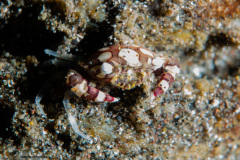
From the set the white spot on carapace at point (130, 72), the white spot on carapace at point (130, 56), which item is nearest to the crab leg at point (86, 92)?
the white spot on carapace at point (130, 72)

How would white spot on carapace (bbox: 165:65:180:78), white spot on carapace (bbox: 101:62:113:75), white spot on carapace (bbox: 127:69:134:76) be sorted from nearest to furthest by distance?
white spot on carapace (bbox: 101:62:113:75) → white spot on carapace (bbox: 127:69:134:76) → white spot on carapace (bbox: 165:65:180:78)

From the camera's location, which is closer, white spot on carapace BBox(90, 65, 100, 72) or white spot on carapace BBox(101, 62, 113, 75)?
white spot on carapace BBox(101, 62, 113, 75)

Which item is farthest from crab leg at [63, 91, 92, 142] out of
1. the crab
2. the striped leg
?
the striped leg

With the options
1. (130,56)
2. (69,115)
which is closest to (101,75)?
(130,56)

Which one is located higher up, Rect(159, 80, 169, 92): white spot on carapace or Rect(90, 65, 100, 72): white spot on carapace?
Rect(90, 65, 100, 72): white spot on carapace

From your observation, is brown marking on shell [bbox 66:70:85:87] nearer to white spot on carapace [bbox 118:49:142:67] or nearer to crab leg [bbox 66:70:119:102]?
crab leg [bbox 66:70:119:102]

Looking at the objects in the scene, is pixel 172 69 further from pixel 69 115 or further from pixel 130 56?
pixel 69 115
